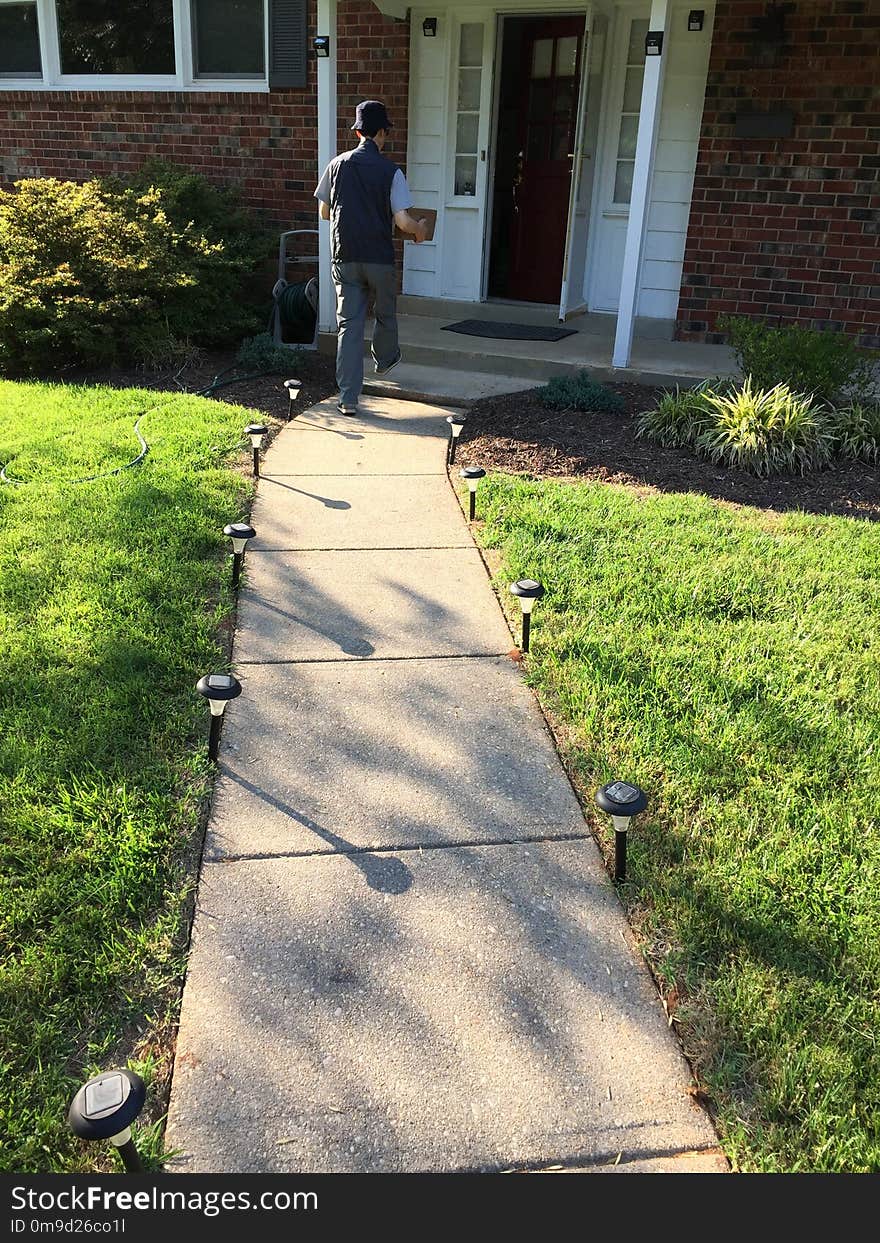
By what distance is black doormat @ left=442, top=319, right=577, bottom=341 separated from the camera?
28.8 feet

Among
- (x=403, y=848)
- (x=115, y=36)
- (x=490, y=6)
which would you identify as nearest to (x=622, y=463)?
(x=403, y=848)

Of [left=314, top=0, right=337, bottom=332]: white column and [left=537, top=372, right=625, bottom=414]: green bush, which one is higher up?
[left=314, top=0, right=337, bottom=332]: white column

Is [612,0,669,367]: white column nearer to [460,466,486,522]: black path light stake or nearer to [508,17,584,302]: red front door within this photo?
[508,17,584,302]: red front door

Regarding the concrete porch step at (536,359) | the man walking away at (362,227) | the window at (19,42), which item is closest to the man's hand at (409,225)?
the man walking away at (362,227)

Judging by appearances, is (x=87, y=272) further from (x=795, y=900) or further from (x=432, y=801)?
(x=795, y=900)

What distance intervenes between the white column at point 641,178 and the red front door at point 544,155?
2.00m

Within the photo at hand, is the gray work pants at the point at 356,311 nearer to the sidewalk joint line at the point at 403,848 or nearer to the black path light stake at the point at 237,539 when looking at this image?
the black path light stake at the point at 237,539

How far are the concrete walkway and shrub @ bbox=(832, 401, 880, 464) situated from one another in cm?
335

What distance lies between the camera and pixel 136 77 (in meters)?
10.4

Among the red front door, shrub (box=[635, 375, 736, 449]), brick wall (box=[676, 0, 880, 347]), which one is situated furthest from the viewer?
the red front door

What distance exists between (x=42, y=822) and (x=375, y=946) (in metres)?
1.07

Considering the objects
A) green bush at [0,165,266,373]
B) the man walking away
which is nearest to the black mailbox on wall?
the man walking away

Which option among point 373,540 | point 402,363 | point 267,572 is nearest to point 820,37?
point 402,363

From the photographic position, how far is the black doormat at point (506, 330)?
8.77 m
